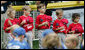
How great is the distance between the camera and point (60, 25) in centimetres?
493

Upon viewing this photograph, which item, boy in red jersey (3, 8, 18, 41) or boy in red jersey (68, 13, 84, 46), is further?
boy in red jersey (68, 13, 84, 46)

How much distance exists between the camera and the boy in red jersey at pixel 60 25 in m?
4.91

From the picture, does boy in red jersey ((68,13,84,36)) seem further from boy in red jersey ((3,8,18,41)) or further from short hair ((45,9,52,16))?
boy in red jersey ((3,8,18,41))

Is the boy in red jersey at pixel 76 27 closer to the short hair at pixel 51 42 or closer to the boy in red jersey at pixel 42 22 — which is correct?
the boy in red jersey at pixel 42 22

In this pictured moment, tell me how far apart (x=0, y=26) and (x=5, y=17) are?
236 millimetres

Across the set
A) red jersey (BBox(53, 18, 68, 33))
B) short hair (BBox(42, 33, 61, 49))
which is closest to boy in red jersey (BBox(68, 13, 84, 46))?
red jersey (BBox(53, 18, 68, 33))

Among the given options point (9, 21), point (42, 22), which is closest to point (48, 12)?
point (42, 22)

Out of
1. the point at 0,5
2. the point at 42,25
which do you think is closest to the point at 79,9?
the point at 42,25

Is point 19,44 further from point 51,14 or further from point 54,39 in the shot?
point 51,14

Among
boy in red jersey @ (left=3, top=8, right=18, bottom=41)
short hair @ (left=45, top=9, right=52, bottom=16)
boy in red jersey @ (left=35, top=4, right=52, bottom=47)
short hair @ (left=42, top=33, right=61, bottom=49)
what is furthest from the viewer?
short hair @ (left=45, top=9, right=52, bottom=16)

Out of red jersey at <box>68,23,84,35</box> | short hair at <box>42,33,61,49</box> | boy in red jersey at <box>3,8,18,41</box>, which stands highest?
boy in red jersey at <box>3,8,18,41</box>

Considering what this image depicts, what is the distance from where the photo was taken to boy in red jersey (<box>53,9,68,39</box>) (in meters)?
4.91

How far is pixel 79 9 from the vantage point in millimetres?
5441

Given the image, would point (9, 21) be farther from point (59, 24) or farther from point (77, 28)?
point (77, 28)
